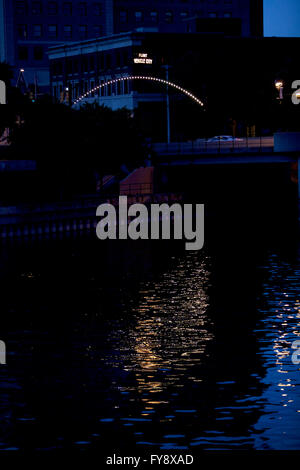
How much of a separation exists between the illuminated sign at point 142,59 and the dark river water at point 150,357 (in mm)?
92293

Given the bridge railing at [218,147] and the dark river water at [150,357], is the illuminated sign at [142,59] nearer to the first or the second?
the bridge railing at [218,147]

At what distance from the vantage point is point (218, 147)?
126625 mm

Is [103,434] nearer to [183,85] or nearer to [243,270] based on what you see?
[243,270]

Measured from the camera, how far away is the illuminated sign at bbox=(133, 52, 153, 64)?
16975 centimetres

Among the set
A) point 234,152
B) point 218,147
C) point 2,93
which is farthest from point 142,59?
point 2,93

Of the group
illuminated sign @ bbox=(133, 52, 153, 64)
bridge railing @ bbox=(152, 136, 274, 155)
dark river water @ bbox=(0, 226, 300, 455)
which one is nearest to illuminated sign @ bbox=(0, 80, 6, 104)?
bridge railing @ bbox=(152, 136, 274, 155)

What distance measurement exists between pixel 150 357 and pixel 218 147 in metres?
83.2

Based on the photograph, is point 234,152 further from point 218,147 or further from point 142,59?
point 142,59

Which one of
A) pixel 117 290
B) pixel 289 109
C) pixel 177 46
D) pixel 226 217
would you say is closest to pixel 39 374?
pixel 117 290

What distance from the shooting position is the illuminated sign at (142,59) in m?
170

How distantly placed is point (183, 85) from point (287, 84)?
599 inches

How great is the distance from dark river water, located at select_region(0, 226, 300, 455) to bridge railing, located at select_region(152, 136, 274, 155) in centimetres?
4213

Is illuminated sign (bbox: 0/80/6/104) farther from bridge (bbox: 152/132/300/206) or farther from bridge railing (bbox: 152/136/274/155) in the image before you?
bridge railing (bbox: 152/136/274/155)

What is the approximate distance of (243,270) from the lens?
7750 cm
